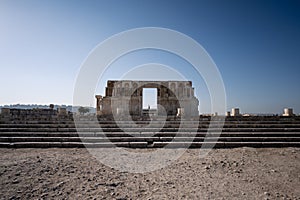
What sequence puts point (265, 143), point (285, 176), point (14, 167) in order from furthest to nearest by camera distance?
point (265, 143) < point (14, 167) < point (285, 176)

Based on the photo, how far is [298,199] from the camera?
12.7 feet

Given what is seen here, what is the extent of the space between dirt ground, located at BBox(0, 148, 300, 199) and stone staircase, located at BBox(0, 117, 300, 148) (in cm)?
162

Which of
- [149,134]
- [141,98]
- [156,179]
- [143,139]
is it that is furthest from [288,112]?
[156,179]

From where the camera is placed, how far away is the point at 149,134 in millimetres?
9438

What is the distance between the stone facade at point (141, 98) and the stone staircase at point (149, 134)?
30.9ft

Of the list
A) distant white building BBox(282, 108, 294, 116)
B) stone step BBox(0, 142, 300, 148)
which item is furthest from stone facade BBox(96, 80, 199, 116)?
stone step BBox(0, 142, 300, 148)

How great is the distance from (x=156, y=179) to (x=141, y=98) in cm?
1587

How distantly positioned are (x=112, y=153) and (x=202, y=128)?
486 centimetres

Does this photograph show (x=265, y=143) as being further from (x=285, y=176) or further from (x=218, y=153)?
(x=285, y=176)

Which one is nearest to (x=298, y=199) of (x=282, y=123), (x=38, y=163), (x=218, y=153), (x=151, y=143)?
(x=218, y=153)

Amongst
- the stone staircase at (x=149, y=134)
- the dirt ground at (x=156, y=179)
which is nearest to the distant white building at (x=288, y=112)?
the stone staircase at (x=149, y=134)

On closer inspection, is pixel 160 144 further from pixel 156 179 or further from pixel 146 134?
pixel 156 179

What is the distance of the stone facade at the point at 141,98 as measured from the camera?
2042cm

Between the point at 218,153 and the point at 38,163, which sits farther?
the point at 218,153
